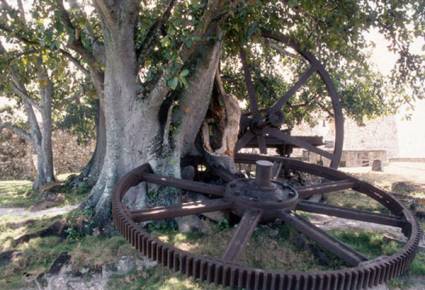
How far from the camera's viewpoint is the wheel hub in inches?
122

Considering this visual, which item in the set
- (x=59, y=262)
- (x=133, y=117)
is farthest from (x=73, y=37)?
(x=59, y=262)

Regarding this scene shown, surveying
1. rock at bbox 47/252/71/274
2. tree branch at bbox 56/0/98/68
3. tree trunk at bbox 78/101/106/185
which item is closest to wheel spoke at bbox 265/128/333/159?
tree trunk at bbox 78/101/106/185

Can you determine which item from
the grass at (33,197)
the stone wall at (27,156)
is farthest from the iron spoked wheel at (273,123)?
the stone wall at (27,156)

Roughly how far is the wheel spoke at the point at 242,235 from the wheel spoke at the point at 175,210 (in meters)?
0.28

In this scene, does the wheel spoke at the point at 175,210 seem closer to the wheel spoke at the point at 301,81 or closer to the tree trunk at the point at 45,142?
the wheel spoke at the point at 301,81

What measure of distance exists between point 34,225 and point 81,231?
75 cm

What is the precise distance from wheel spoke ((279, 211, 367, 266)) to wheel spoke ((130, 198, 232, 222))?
1.80 ft

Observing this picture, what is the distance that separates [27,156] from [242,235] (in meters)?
12.1

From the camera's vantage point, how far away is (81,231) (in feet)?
13.6

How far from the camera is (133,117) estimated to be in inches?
171

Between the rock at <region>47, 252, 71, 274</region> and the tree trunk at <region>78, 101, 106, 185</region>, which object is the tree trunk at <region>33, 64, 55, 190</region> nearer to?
the tree trunk at <region>78, 101, 106, 185</region>

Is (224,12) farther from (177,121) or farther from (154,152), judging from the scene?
(154,152)

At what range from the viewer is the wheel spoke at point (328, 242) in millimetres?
2559

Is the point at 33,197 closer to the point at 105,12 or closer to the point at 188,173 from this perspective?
the point at 188,173
